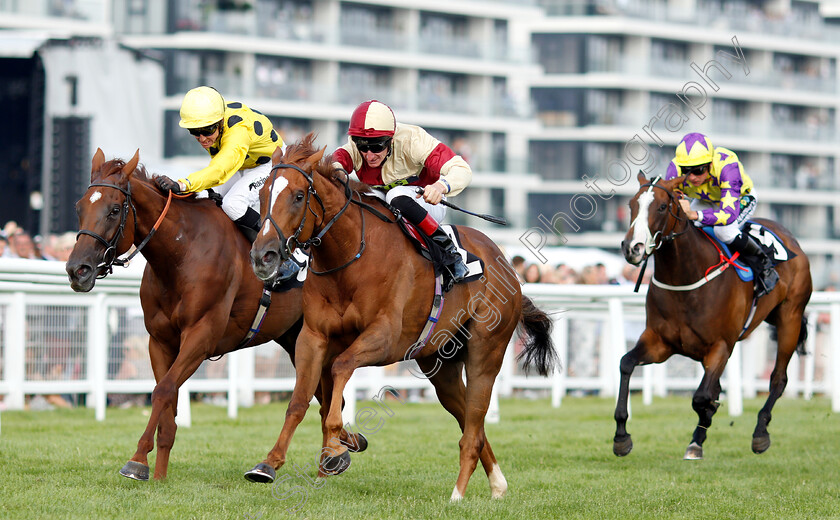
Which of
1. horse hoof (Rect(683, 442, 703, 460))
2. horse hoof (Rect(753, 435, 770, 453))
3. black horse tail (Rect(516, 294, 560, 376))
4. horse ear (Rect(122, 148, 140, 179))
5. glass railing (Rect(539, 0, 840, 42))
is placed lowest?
horse hoof (Rect(753, 435, 770, 453))

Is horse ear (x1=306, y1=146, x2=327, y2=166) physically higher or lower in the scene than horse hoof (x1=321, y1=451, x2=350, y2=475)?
higher

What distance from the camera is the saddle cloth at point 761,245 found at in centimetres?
802

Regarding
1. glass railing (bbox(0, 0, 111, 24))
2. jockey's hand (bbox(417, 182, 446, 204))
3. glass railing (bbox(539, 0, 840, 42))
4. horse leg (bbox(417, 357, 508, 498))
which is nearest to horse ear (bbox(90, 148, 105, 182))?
jockey's hand (bbox(417, 182, 446, 204))

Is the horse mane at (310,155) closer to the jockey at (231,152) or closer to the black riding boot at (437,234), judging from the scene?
the black riding boot at (437,234)

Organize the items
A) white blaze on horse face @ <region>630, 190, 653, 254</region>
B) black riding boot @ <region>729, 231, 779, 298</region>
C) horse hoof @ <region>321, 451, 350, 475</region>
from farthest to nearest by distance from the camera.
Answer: black riding boot @ <region>729, 231, 779, 298</region>
white blaze on horse face @ <region>630, 190, 653, 254</region>
horse hoof @ <region>321, 451, 350, 475</region>

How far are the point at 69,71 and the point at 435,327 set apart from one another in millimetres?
12397

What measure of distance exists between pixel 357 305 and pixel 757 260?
402 centimetres

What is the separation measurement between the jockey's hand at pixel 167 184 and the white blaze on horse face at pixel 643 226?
2911 mm

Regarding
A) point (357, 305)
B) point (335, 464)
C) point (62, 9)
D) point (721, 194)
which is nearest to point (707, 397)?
point (721, 194)

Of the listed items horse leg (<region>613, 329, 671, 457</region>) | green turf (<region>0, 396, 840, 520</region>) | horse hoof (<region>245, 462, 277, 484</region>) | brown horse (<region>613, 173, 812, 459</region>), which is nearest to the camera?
horse hoof (<region>245, 462, 277, 484</region>)

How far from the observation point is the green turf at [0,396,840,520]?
529cm

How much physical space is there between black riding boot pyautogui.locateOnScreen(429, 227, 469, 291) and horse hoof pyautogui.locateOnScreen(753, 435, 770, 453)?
314 centimetres

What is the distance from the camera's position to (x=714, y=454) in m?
8.08

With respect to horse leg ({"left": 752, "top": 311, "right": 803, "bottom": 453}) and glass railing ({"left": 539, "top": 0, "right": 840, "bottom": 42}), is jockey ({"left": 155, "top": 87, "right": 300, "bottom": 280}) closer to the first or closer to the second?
horse leg ({"left": 752, "top": 311, "right": 803, "bottom": 453})
